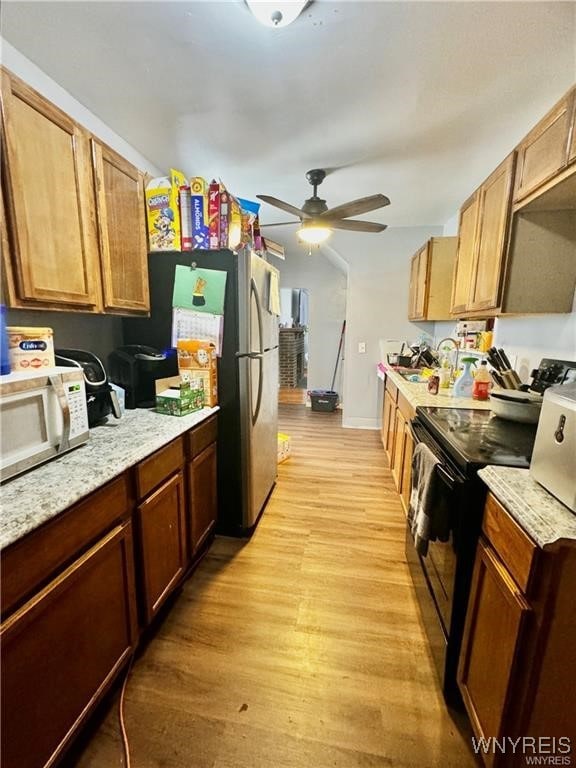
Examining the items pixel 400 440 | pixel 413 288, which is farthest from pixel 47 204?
pixel 413 288

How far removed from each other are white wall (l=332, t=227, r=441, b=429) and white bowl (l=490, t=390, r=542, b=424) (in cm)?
268

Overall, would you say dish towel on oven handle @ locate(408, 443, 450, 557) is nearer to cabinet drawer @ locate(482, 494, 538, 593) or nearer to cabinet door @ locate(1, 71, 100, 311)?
cabinet drawer @ locate(482, 494, 538, 593)

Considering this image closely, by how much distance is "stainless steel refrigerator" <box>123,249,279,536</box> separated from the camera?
1.79 meters

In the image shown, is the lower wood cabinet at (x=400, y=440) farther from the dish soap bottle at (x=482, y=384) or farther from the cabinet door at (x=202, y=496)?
the cabinet door at (x=202, y=496)

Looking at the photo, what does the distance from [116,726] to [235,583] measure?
71cm

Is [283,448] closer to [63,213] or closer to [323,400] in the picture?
[323,400]

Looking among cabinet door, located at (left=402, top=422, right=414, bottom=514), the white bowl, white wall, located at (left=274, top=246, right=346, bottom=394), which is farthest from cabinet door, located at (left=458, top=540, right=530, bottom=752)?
white wall, located at (left=274, top=246, right=346, bottom=394)

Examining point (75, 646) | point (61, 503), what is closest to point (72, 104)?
point (61, 503)

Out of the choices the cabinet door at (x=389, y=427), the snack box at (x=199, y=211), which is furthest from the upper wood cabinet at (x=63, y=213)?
the cabinet door at (x=389, y=427)

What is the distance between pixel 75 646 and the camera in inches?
37.5

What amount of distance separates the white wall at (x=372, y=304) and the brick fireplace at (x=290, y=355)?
263 cm

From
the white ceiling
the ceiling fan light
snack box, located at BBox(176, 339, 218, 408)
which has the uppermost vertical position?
the white ceiling

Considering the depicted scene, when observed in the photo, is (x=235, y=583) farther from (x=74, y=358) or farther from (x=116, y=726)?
(x=74, y=358)

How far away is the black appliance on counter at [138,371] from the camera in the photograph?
1707 mm
